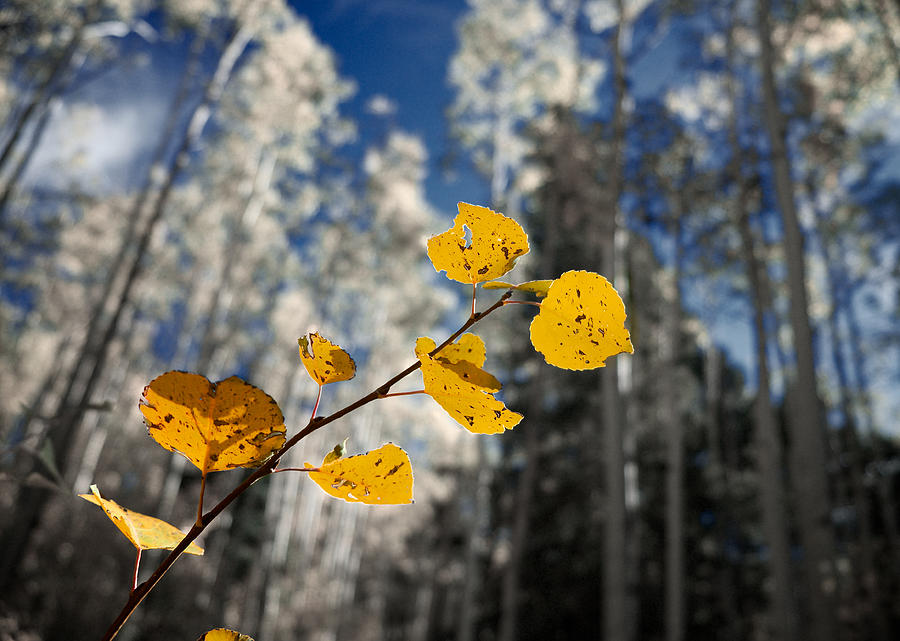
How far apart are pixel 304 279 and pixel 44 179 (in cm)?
718

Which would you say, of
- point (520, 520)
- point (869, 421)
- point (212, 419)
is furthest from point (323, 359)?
point (869, 421)

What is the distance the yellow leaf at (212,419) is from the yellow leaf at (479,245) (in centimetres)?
12

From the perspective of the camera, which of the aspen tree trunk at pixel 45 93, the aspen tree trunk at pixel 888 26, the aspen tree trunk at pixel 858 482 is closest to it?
the aspen tree trunk at pixel 888 26

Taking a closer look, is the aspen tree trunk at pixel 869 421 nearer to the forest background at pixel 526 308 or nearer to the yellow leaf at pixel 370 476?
the forest background at pixel 526 308

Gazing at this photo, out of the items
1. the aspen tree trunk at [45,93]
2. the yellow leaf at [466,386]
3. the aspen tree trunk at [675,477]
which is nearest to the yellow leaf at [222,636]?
the yellow leaf at [466,386]

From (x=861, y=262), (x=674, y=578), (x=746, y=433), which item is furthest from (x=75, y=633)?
(x=861, y=262)

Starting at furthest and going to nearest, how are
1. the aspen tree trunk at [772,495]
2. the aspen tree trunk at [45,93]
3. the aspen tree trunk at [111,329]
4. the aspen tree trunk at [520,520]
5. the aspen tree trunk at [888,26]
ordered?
the aspen tree trunk at [520,520], the aspen tree trunk at [45,93], the aspen tree trunk at [888,26], the aspen tree trunk at [111,329], the aspen tree trunk at [772,495]

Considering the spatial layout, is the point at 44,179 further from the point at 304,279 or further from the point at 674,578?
the point at 674,578

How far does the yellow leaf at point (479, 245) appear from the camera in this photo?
0.29 meters

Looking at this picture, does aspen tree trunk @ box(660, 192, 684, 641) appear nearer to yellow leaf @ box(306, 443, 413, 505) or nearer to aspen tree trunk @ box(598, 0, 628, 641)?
aspen tree trunk @ box(598, 0, 628, 641)

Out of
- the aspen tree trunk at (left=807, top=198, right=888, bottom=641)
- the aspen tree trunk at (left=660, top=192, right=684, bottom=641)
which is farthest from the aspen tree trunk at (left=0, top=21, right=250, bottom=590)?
the aspen tree trunk at (left=807, top=198, right=888, bottom=641)

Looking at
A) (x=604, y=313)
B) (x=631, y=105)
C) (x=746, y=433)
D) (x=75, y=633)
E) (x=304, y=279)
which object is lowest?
(x=75, y=633)

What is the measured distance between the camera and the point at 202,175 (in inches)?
556

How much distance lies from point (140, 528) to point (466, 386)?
0.18 metres
